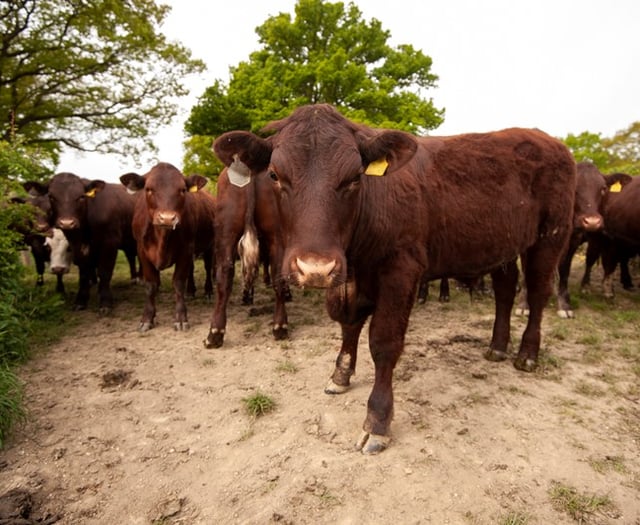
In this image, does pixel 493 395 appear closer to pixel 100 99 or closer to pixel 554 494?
pixel 554 494

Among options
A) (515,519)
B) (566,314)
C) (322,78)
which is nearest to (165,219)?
(515,519)

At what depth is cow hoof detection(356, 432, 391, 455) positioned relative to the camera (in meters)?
2.98

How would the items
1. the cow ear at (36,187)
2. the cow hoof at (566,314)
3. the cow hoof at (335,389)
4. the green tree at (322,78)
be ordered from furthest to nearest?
the green tree at (322,78), the cow ear at (36,187), the cow hoof at (566,314), the cow hoof at (335,389)

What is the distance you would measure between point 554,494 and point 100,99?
57.4ft

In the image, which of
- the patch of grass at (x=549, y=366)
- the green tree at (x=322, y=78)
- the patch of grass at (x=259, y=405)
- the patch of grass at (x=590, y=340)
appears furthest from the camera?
the green tree at (x=322, y=78)

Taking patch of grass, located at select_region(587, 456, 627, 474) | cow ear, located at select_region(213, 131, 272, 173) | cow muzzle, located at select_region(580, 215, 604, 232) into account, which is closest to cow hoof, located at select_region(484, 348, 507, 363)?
patch of grass, located at select_region(587, 456, 627, 474)

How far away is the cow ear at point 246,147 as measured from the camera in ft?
9.12

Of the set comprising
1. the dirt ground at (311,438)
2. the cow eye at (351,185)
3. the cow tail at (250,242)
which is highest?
the cow eye at (351,185)

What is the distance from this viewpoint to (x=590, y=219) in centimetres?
696

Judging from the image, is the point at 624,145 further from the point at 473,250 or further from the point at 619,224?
the point at 473,250

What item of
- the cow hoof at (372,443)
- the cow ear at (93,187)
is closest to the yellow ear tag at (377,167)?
the cow hoof at (372,443)

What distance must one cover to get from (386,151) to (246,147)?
0.93 m

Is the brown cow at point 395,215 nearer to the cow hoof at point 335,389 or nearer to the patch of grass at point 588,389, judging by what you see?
the cow hoof at point 335,389

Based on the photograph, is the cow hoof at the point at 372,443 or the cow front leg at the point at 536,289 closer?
the cow hoof at the point at 372,443
